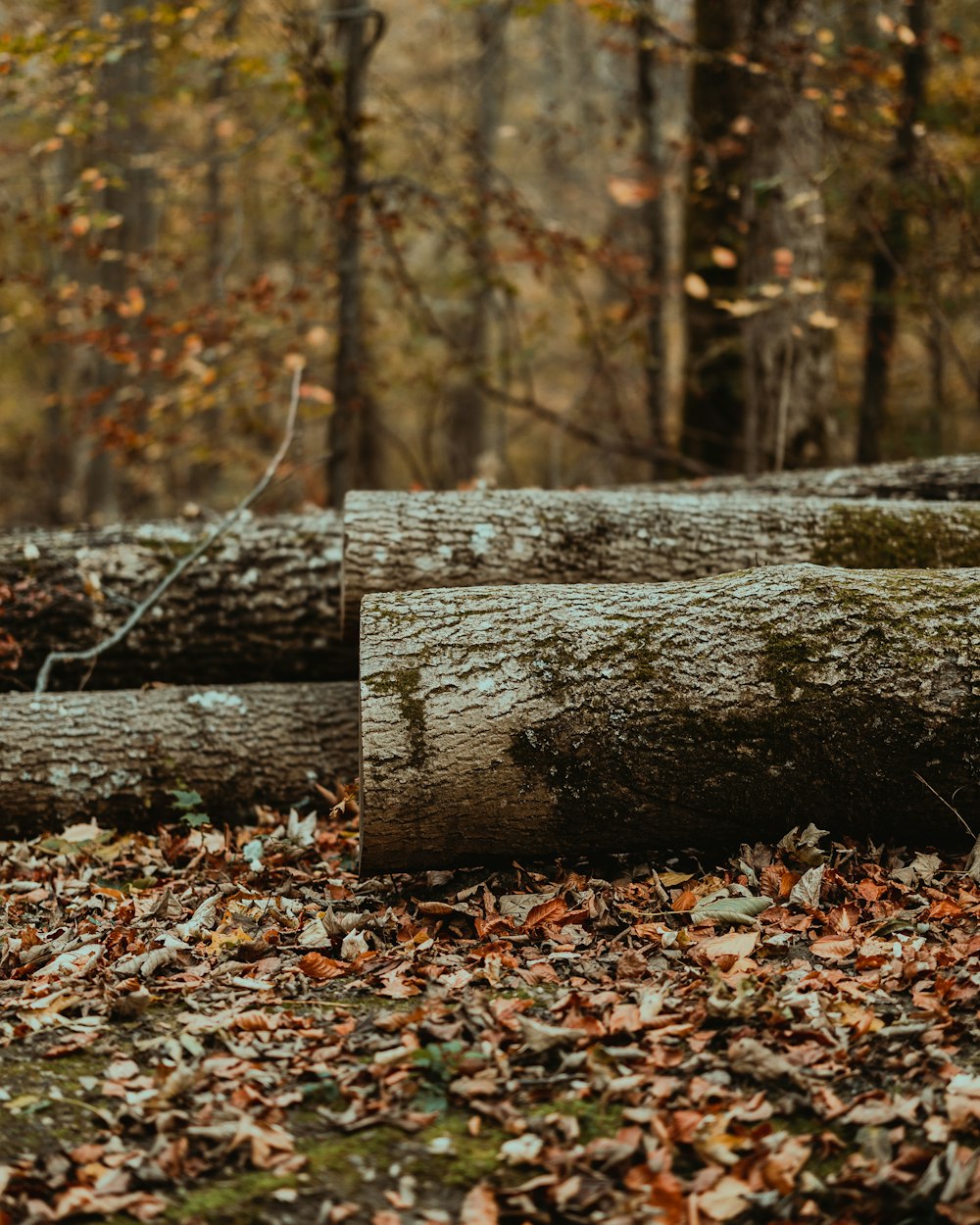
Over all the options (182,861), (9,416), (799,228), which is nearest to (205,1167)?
(182,861)

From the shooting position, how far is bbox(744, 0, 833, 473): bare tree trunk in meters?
8.55

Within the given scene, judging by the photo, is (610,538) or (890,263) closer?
(610,538)

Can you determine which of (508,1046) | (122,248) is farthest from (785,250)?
(122,248)

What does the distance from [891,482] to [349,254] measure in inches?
227

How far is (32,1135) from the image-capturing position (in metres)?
2.65

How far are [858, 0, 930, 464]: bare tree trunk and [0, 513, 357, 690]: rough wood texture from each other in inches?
272

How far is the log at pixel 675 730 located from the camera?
365cm

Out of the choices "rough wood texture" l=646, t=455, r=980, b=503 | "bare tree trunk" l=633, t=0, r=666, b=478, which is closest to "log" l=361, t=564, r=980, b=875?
"rough wood texture" l=646, t=455, r=980, b=503

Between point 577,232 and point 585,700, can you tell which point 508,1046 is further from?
point 577,232

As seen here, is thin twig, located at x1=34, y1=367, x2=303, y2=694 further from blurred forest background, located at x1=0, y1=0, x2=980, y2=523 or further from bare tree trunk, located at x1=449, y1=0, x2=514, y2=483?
bare tree trunk, located at x1=449, y1=0, x2=514, y2=483

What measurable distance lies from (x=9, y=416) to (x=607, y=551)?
17987mm

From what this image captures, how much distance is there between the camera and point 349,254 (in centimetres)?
952

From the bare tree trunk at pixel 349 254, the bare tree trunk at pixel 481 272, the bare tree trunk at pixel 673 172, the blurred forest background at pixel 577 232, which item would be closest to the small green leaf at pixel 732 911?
the blurred forest background at pixel 577 232

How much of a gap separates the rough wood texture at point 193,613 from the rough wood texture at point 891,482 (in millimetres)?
2639
